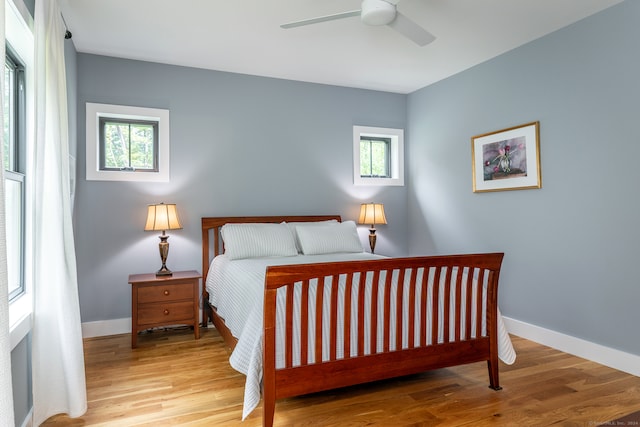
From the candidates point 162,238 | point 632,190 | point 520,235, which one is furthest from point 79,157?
point 632,190

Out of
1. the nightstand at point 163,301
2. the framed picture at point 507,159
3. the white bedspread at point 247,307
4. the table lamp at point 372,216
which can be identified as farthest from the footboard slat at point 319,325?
the table lamp at point 372,216

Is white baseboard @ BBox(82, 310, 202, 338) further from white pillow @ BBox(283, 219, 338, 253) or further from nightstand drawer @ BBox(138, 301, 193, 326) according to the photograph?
white pillow @ BBox(283, 219, 338, 253)

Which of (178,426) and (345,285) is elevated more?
(345,285)

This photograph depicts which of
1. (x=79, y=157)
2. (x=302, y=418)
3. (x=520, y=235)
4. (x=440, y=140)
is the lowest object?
(x=302, y=418)

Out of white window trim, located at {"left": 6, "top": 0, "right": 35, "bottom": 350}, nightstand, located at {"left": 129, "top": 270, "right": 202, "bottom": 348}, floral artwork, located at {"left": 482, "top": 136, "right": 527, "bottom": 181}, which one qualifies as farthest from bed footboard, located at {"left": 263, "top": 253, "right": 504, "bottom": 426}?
nightstand, located at {"left": 129, "top": 270, "right": 202, "bottom": 348}

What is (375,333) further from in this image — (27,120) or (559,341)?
(27,120)

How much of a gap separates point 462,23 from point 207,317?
3.40 metres

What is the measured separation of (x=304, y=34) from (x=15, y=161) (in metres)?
2.20

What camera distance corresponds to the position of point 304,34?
3270 mm

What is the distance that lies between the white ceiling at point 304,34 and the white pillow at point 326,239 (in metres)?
1.61

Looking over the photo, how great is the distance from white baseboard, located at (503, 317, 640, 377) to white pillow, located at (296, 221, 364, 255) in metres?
1.61

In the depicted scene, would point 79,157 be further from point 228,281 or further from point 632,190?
point 632,190

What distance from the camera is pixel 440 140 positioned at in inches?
179

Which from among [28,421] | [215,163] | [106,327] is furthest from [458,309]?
[106,327]
